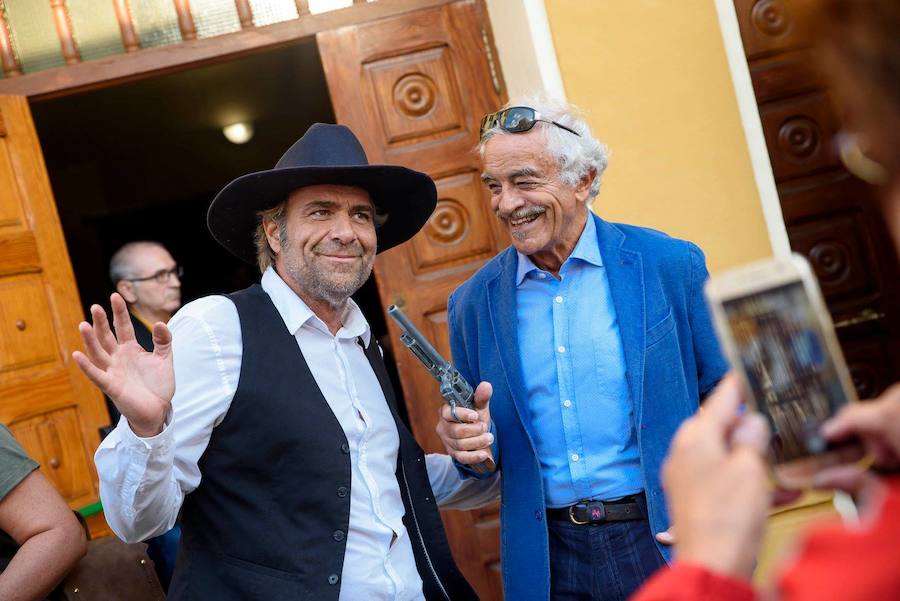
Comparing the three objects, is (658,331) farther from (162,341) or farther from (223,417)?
(162,341)

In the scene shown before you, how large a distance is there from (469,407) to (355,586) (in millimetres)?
565

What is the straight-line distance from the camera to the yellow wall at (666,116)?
12.4 ft

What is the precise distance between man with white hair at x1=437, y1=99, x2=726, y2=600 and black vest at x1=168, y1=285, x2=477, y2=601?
0.38 m

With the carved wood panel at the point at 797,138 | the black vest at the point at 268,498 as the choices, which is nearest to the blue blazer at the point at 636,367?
the black vest at the point at 268,498

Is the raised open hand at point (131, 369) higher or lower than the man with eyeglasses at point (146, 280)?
lower

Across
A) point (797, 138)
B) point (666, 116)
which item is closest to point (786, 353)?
point (666, 116)

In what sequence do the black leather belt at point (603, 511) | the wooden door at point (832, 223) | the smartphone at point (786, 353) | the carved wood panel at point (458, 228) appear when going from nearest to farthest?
the smartphone at point (786, 353), the black leather belt at point (603, 511), the wooden door at point (832, 223), the carved wood panel at point (458, 228)

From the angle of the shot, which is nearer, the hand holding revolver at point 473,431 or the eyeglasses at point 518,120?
the hand holding revolver at point 473,431

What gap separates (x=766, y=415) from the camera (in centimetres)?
94

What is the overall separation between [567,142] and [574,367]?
2.23ft

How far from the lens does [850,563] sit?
0.76 m

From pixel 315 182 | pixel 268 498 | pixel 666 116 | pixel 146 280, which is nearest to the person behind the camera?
pixel 268 498

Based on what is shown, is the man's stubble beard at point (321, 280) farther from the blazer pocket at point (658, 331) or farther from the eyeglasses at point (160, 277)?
the eyeglasses at point (160, 277)

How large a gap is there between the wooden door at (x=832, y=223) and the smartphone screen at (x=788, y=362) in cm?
350
